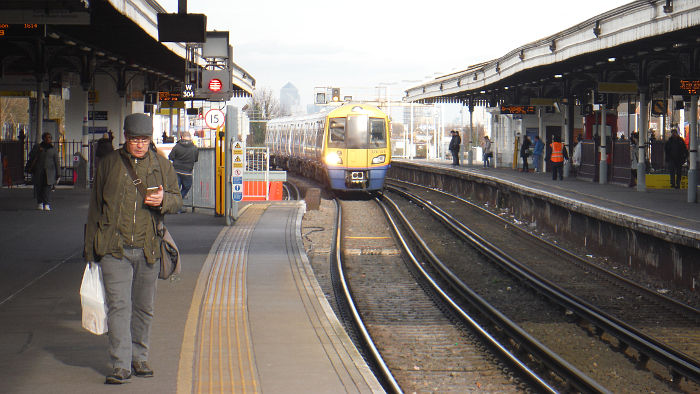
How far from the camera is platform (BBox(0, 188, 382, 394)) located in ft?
22.4

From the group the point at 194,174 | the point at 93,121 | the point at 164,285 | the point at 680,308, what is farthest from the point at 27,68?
the point at 680,308

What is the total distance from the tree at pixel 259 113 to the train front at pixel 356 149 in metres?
26.4

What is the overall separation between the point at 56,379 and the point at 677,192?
21.7 m

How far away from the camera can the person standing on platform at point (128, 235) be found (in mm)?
6535

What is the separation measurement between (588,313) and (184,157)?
1131cm

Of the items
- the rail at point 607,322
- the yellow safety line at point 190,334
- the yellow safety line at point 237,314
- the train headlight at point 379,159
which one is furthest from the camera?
the train headlight at point 379,159

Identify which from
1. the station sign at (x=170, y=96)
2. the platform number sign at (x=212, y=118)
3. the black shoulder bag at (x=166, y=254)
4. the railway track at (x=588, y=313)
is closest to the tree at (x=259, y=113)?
the station sign at (x=170, y=96)

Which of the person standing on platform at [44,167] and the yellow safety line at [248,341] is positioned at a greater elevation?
the person standing on platform at [44,167]

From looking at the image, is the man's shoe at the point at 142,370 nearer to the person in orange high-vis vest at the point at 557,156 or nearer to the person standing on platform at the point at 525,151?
the person in orange high-vis vest at the point at 557,156

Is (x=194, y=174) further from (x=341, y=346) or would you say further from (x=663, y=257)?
(x=341, y=346)

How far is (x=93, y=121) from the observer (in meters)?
34.6

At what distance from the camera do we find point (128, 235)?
21.6 feet

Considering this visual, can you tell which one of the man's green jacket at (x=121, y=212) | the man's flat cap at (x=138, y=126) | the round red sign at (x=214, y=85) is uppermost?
the round red sign at (x=214, y=85)

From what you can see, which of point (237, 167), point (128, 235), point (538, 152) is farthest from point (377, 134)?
point (128, 235)
